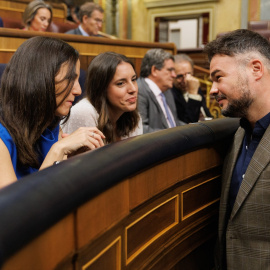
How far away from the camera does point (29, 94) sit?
2.04ft

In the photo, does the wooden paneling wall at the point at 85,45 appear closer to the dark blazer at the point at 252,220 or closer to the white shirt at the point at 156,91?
the white shirt at the point at 156,91

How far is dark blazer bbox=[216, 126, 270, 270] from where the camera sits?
61 cm

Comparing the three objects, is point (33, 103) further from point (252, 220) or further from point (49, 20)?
point (49, 20)

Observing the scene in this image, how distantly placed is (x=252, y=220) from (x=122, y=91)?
1.64 feet

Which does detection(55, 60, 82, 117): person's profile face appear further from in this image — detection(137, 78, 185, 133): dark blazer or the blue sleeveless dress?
detection(137, 78, 185, 133): dark blazer

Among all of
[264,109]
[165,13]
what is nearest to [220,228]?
[264,109]

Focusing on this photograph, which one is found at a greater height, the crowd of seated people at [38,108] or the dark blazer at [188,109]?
the crowd of seated people at [38,108]

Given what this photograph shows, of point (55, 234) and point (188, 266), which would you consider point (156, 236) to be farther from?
point (55, 234)

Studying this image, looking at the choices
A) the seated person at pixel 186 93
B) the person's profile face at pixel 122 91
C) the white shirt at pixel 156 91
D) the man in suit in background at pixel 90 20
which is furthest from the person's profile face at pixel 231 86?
the man in suit in background at pixel 90 20

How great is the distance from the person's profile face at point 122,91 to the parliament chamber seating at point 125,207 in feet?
0.95

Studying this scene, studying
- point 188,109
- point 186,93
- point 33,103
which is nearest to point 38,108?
point 33,103

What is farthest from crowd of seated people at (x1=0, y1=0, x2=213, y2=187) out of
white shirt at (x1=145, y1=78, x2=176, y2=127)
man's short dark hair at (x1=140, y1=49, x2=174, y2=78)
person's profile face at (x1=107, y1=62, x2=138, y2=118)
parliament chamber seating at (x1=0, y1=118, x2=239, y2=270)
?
man's short dark hair at (x1=140, y1=49, x2=174, y2=78)

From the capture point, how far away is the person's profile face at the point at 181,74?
1799 millimetres

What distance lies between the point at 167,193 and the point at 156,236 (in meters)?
0.07
